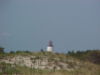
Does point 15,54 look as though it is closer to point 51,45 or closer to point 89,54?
point 51,45

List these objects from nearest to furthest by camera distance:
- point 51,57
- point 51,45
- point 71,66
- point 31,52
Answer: point 71,66 < point 51,57 < point 31,52 < point 51,45

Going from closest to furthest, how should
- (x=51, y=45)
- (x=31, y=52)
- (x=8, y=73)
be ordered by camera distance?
(x=8, y=73) → (x=31, y=52) → (x=51, y=45)

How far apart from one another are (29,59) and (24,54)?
2074mm

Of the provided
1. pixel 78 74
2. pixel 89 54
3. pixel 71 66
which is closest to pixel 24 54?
pixel 71 66

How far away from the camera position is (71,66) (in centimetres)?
2075

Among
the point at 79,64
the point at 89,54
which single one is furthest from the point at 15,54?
the point at 89,54

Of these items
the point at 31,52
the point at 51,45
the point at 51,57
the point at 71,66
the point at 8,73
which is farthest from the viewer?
the point at 51,45

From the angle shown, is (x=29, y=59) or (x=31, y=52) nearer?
(x=29, y=59)

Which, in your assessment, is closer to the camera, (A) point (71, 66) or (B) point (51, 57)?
(A) point (71, 66)

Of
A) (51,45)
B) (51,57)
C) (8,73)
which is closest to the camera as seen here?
(8,73)

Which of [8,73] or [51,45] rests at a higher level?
[51,45]

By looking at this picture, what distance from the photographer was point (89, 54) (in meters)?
26.8

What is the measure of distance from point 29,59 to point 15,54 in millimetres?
2496

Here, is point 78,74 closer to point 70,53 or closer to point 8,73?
point 8,73
